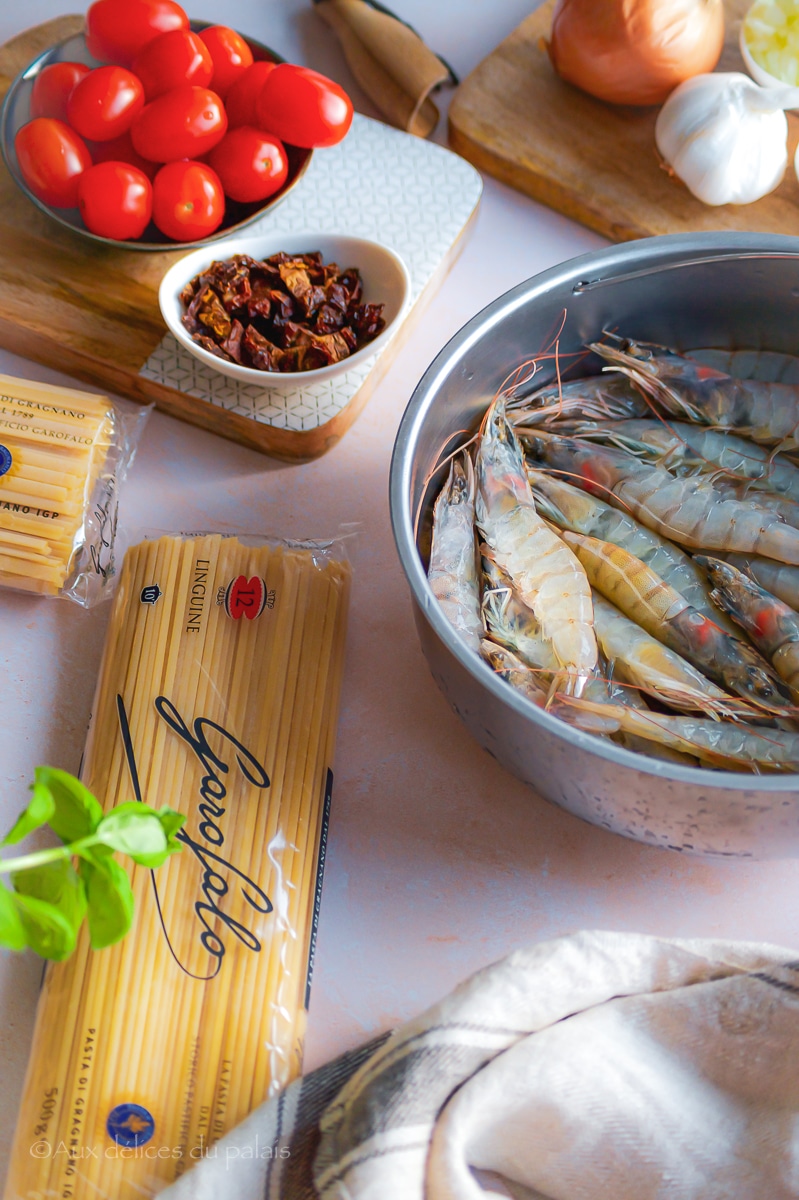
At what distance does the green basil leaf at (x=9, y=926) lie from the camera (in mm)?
471

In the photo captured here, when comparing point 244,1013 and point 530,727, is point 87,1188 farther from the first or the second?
point 530,727

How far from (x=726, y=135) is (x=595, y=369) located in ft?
0.89

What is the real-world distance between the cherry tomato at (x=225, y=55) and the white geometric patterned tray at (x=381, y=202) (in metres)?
0.11

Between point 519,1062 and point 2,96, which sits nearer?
point 519,1062

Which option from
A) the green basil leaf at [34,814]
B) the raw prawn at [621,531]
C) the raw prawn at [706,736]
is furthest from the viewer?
the raw prawn at [621,531]

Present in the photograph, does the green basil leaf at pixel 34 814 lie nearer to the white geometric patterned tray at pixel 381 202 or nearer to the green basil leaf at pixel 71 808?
the green basil leaf at pixel 71 808

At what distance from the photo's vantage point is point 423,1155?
589 millimetres

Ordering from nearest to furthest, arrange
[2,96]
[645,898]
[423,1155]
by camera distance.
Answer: [423,1155]
[645,898]
[2,96]

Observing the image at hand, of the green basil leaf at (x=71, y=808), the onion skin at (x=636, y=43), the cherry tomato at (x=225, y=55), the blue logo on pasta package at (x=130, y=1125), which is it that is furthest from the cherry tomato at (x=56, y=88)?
the blue logo on pasta package at (x=130, y=1125)

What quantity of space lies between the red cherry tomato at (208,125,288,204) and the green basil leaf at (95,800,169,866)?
663 millimetres

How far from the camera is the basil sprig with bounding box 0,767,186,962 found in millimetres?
483

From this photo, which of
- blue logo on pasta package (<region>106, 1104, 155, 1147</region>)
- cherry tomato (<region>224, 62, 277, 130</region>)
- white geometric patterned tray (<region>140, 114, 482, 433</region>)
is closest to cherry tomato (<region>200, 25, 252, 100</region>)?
cherry tomato (<region>224, 62, 277, 130</region>)

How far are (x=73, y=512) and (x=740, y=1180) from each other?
2.41ft

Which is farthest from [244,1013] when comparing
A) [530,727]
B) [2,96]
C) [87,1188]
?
[2,96]
